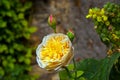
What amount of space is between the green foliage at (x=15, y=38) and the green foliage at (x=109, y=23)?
7.31 ft

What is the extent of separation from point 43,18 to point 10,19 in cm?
27

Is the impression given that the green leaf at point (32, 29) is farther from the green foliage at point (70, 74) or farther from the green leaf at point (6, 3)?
the green foliage at point (70, 74)

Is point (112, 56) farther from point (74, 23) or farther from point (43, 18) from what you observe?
point (43, 18)

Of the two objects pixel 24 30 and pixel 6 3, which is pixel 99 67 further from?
pixel 24 30

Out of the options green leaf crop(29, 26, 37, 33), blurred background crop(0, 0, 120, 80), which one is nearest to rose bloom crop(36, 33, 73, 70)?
blurred background crop(0, 0, 120, 80)

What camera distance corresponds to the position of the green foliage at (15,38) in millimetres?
3495

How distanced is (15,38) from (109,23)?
8.01 ft

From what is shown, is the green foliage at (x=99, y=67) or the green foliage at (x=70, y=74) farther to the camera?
the green foliage at (x=70, y=74)

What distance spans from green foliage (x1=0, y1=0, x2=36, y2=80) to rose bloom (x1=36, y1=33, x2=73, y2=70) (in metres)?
2.24

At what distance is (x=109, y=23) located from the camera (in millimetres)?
1253

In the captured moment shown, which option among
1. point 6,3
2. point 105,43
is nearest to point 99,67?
point 105,43

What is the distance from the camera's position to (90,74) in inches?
51.1

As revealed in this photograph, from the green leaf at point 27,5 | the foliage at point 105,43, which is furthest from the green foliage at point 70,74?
the green leaf at point 27,5

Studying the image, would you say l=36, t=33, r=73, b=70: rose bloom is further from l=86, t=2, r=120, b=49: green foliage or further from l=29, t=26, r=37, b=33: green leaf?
l=29, t=26, r=37, b=33: green leaf
